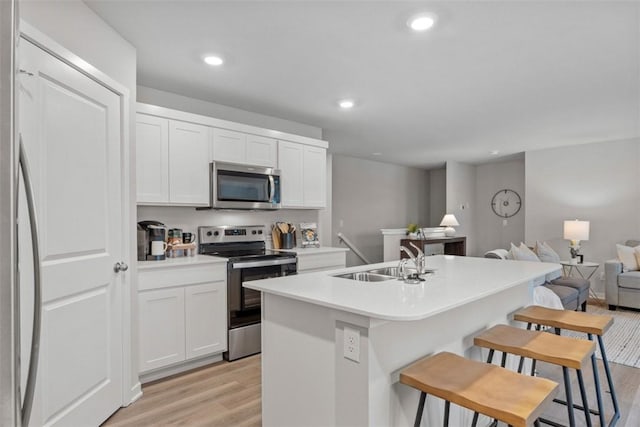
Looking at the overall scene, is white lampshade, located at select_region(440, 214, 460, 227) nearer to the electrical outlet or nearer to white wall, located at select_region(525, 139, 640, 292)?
white wall, located at select_region(525, 139, 640, 292)

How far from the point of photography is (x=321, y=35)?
7.89ft

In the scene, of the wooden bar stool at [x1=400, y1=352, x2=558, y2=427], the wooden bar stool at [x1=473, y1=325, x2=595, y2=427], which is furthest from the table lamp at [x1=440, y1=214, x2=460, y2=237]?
the wooden bar stool at [x1=400, y1=352, x2=558, y2=427]

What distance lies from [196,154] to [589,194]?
19.8 ft

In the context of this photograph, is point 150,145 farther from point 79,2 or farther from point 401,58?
point 401,58

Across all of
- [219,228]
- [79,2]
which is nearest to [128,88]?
[79,2]

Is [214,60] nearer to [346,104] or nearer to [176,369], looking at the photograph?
[346,104]

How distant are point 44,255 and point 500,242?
8.27 m

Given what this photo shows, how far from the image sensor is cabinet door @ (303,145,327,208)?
14.1ft

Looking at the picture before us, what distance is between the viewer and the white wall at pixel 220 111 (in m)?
3.39

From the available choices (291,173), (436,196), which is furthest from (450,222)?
(291,173)

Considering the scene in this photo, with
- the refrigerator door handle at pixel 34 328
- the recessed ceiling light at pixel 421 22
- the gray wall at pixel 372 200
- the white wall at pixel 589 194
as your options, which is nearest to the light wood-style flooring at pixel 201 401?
the refrigerator door handle at pixel 34 328

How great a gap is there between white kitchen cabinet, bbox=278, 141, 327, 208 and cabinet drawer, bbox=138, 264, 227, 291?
1.21 meters

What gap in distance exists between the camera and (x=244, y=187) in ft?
12.1

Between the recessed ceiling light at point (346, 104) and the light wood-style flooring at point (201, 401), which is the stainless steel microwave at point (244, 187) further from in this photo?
the light wood-style flooring at point (201, 401)
